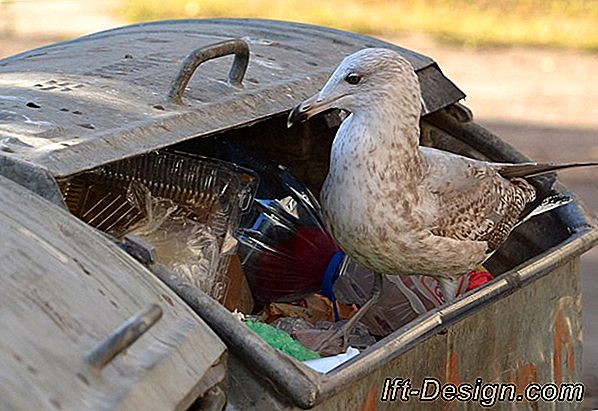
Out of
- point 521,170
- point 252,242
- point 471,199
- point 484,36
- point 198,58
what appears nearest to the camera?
point 198,58

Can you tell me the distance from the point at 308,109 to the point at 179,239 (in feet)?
1.49

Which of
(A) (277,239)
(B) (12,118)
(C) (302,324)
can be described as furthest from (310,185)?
(B) (12,118)

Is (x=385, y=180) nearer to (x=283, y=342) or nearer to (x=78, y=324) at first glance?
(x=283, y=342)

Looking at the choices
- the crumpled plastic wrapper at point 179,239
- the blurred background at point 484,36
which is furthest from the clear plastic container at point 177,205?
the blurred background at point 484,36

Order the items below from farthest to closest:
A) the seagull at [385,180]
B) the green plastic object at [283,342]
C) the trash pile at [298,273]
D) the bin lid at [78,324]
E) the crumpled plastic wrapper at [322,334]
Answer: the trash pile at [298,273], the crumpled plastic wrapper at [322,334], the seagull at [385,180], the green plastic object at [283,342], the bin lid at [78,324]

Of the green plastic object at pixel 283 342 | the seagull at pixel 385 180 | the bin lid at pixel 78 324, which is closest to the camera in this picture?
the bin lid at pixel 78 324

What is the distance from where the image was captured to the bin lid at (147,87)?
2.14m

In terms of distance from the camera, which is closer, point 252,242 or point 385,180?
point 385,180

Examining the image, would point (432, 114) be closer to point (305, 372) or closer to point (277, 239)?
point (277, 239)

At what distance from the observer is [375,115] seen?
2.55 m

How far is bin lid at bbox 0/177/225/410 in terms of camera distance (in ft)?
5.17

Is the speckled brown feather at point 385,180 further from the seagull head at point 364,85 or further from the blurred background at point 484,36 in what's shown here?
the blurred background at point 484,36

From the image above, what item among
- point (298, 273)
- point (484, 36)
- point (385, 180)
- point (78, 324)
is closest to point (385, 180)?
point (385, 180)

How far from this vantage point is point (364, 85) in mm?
2539
